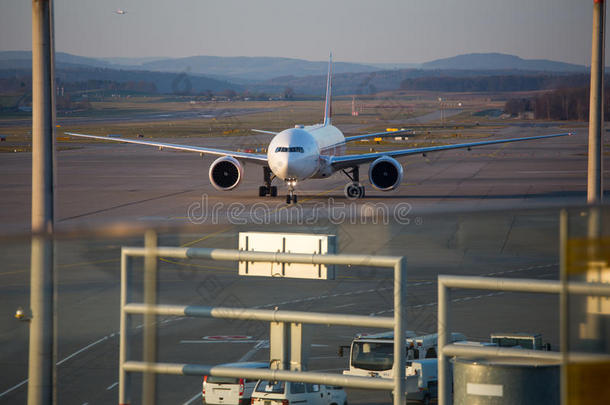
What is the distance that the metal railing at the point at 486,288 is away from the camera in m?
6.46

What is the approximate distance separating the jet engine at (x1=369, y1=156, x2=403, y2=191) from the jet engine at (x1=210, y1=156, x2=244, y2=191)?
23.2 feet

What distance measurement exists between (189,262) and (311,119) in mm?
120025

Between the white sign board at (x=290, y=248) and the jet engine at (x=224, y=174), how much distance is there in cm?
3626

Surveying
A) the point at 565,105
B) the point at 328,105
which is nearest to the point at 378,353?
the point at 565,105

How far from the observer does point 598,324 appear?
652 cm

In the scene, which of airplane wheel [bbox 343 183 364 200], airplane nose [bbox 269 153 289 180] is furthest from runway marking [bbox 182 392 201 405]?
airplane wheel [bbox 343 183 364 200]

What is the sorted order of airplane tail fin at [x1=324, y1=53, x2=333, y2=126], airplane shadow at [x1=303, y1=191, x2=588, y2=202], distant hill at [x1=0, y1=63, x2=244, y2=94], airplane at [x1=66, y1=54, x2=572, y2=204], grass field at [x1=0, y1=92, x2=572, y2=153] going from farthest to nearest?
1. distant hill at [x1=0, y1=63, x2=244, y2=94]
2. grass field at [x1=0, y1=92, x2=572, y2=153]
3. airplane tail fin at [x1=324, y1=53, x2=333, y2=126]
4. airplane shadow at [x1=303, y1=191, x2=588, y2=202]
5. airplane at [x1=66, y1=54, x2=572, y2=204]

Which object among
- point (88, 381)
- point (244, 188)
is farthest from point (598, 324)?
point (244, 188)

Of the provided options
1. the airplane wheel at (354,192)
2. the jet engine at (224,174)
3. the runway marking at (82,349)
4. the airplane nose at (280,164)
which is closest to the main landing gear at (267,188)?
the jet engine at (224,174)

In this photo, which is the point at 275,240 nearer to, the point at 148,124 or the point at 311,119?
the point at 311,119

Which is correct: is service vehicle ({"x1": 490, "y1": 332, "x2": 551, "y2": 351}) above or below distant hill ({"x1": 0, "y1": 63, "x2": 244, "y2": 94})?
below

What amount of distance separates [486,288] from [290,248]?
5.65ft

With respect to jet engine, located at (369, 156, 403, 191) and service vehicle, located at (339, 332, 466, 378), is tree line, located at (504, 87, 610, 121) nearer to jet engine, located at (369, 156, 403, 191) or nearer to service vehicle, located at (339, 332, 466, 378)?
jet engine, located at (369, 156, 403, 191)

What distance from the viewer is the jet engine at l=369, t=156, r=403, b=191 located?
43.0m
